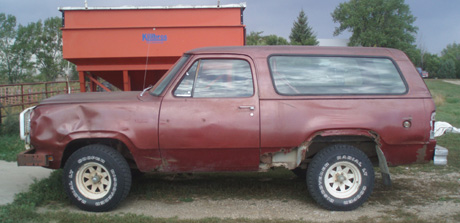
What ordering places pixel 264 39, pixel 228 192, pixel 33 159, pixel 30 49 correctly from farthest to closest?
pixel 264 39, pixel 30 49, pixel 228 192, pixel 33 159

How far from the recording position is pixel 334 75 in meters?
5.12

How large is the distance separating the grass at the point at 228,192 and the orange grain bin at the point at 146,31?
2581 mm

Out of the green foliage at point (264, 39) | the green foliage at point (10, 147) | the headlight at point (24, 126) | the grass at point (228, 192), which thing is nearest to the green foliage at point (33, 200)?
the grass at point (228, 192)

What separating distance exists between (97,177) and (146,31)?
3838mm

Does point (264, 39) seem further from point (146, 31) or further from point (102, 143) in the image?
point (102, 143)

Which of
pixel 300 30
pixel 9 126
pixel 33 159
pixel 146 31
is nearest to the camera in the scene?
pixel 33 159

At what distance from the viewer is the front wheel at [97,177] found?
4812 mm

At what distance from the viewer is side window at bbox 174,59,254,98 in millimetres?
4922

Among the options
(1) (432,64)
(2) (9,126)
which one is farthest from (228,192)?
(1) (432,64)

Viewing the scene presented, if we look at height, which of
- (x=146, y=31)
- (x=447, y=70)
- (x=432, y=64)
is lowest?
(x=146, y=31)

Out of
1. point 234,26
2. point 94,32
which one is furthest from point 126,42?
point 234,26

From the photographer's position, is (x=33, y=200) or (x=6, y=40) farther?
(x=6, y=40)

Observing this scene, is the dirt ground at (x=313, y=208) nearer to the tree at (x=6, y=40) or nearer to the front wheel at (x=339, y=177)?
the front wheel at (x=339, y=177)

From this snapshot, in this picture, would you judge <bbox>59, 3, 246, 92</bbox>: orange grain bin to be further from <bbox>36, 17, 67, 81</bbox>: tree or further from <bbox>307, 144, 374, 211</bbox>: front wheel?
<bbox>36, 17, 67, 81</bbox>: tree
